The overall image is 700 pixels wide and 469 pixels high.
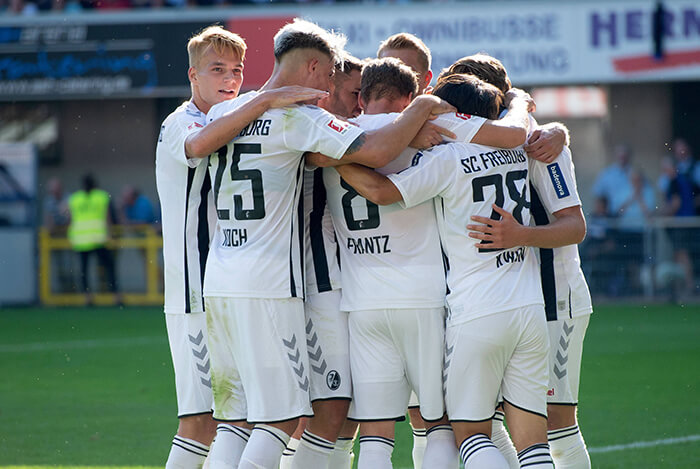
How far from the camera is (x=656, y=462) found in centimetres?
632

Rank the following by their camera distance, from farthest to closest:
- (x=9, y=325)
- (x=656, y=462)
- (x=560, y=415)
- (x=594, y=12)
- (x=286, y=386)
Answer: (x=594, y=12) → (x=9, y=325) → (x=656, y=462) → (x=560, y=415) → (x=286, y=386)

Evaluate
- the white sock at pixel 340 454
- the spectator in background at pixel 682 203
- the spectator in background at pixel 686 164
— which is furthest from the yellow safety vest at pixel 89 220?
the white sock at pixel 340 454

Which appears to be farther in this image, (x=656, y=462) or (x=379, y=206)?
(x=656, y=462)

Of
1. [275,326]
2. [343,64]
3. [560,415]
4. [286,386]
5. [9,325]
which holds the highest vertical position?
[343,64]

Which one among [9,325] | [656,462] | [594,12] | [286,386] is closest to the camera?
[286,386]

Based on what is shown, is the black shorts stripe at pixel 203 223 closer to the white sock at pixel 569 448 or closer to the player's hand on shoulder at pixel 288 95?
the player's hand on shoulder at pixel 288 95

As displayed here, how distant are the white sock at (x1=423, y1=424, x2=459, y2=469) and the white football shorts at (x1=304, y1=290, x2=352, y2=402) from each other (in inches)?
18.1

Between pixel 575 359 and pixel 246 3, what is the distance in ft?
50.0

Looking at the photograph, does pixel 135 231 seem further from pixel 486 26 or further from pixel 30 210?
pixel 486 26

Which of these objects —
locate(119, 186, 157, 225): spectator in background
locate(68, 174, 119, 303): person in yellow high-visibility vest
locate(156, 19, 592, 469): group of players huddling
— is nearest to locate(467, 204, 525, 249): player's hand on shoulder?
locate(156, 19, 592, 469): group of players huddling

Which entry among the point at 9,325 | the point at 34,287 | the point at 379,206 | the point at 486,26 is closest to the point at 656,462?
the point at 379,206

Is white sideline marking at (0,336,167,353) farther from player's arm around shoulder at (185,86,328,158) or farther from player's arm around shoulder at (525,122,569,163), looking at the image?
player's arm around shoulder at (525,122,569,163)

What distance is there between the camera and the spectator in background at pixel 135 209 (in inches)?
742

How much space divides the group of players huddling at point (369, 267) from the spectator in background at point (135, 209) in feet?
47.3
